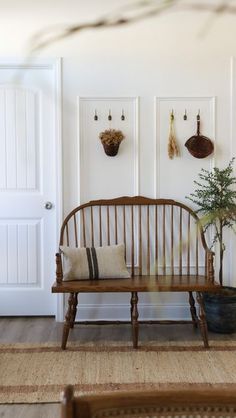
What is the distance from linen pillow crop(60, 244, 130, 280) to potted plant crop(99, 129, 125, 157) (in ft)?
2.59

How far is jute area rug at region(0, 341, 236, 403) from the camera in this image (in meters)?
2.59

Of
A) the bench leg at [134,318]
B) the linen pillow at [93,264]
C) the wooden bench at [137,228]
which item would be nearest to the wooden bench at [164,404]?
the bench leg at [134,318]

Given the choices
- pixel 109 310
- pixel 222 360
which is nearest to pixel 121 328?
pixel 109 310

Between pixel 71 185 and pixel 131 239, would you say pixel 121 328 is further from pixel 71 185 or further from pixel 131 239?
pixel 71 185

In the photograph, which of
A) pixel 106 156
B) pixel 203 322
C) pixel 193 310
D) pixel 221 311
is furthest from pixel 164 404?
pixel 106 156

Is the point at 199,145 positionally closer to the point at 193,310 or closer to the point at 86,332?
the point at 193,310

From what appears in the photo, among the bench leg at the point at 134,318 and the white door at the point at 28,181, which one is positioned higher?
the white door at the point at 28,181

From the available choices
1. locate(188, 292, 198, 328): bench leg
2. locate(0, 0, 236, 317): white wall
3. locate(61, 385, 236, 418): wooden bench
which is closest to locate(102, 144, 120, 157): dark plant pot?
locate(0, 0, 236, 317): white wall

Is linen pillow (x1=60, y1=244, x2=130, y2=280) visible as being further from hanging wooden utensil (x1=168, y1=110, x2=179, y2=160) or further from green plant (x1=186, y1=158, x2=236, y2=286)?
hanging wooden utensil (x1=168, y1=110, x2=179, y2=160)

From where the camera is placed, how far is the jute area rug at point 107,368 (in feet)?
8.50

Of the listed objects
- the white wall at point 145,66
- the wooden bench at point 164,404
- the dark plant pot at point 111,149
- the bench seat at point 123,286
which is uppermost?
the white wall at point 145,66

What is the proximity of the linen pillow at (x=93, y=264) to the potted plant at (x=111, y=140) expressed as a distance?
789mm

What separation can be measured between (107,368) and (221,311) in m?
1.03

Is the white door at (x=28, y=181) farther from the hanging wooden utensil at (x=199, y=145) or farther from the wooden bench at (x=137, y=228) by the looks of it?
the hanging wooden utensil at (x=199, y=145)
